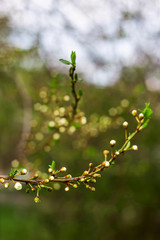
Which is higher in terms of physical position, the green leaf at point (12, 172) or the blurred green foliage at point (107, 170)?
the blurred green foliage at point (107, 170)

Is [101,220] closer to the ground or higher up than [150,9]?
closer to the ground

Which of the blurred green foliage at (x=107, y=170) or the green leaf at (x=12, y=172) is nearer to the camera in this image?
the green leaf at (x=12, y=172)

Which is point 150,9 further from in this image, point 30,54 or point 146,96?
point 30,54

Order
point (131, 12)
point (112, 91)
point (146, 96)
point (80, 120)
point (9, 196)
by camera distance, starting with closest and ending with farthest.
A: point (80, 120)
point (131, 12)
point (146, 96)
point (112, 91)
point (9, 196)

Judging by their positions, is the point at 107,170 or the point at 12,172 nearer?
the point at 12,172

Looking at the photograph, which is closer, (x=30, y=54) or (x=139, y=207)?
(x=30, y=54)

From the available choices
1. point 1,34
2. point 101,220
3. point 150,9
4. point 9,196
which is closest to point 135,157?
point 101,220

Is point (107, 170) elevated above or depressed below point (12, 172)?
above

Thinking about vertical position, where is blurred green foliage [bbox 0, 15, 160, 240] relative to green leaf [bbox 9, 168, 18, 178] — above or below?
above

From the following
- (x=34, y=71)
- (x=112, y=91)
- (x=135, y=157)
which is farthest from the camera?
(x=135, y=157)

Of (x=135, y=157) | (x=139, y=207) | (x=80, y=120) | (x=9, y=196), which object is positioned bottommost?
(x=80, y=120)

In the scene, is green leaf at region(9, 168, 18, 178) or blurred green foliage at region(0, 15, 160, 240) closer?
green leaf at region(9, 168, 18, 178)
